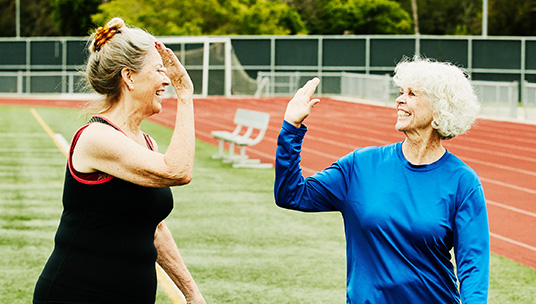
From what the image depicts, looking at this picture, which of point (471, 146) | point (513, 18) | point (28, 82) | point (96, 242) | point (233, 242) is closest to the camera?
point (96, 242)

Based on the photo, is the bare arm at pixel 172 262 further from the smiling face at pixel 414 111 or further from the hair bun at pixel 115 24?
the smiling face at pixel 414 111

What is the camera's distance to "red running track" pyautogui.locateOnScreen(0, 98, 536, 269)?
977 centimetres

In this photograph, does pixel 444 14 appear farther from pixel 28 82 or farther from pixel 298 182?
pixel 298 182

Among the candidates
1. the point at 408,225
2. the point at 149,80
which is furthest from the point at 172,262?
the point at 408,225

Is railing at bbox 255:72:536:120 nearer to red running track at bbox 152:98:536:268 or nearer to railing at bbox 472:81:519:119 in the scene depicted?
railing at bbox 472:81:519:119

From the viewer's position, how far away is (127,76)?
319 cm

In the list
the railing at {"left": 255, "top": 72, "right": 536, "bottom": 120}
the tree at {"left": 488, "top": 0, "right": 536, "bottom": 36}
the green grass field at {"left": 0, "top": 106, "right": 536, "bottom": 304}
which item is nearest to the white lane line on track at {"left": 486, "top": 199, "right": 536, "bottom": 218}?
the green grass field at {"left": 0, "top": 106, "right": 536, "bottom": 304}

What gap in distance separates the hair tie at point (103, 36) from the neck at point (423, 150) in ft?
3.80

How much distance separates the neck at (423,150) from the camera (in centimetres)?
337

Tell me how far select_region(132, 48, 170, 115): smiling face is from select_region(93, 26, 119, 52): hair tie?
5.8 inches

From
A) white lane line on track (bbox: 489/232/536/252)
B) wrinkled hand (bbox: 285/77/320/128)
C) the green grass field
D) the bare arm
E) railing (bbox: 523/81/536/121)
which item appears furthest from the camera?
railing (bbox: 523/81/536/121)

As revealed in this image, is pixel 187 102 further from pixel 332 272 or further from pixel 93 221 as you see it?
pixel 332 272

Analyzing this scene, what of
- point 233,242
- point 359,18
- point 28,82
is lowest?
point 233,242

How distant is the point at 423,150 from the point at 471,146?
642 inches
